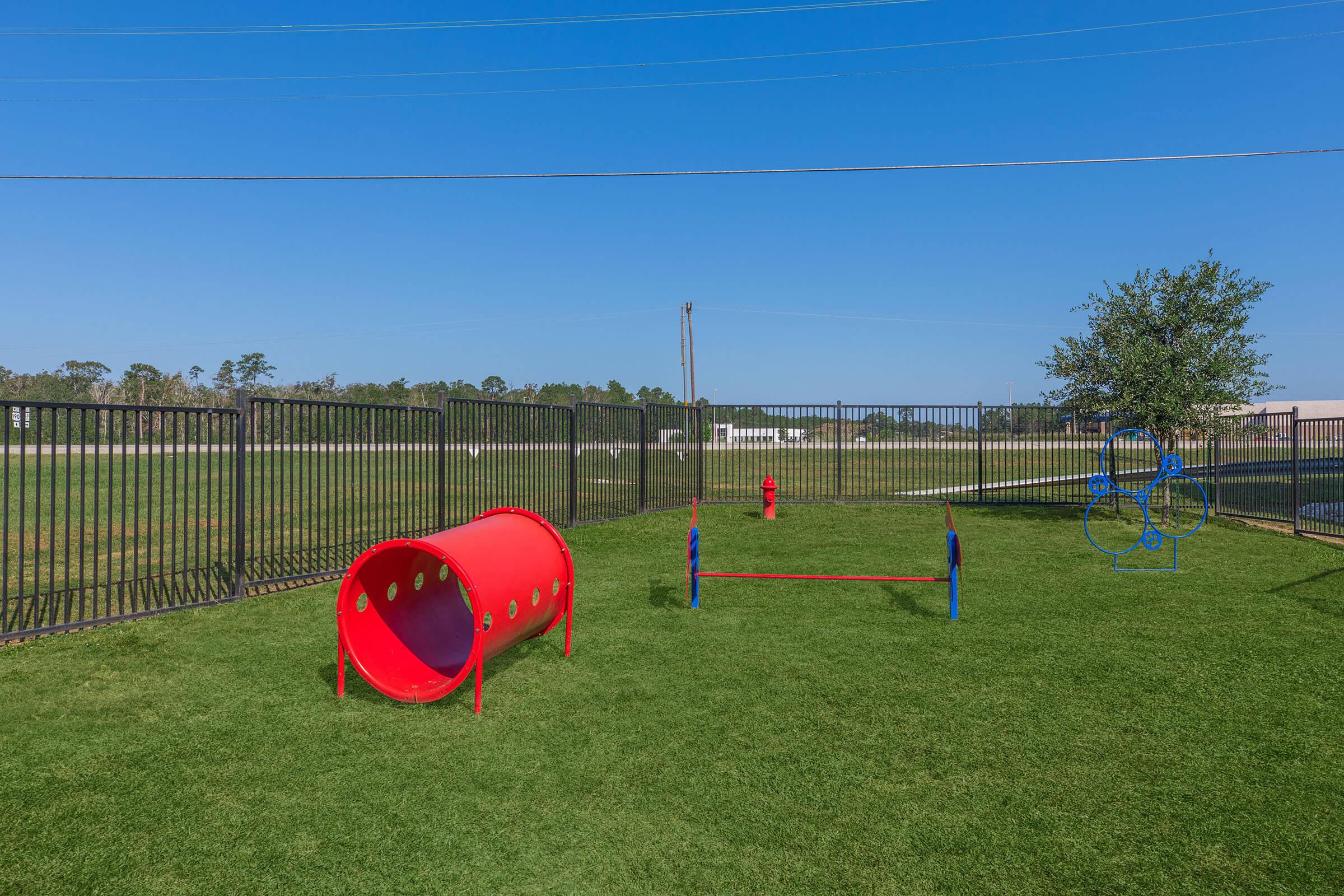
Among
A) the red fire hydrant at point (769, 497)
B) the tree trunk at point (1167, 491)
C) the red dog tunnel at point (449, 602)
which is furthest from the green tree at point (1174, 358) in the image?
the red dog tunnel at point (449, 602)

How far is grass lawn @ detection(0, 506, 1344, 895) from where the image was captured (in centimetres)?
334

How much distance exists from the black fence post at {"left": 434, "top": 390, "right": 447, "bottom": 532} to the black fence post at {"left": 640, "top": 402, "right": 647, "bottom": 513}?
5359 mm

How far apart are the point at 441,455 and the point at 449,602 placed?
4039 millimetres

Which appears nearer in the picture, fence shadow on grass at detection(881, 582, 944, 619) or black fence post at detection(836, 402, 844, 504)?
fence shadow on grass at detection(881, 582, 944, 619)

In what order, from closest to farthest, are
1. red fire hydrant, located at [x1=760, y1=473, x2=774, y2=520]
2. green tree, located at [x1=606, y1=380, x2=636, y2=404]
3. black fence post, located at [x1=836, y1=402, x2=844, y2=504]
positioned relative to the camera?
1. red fire hydrant, located at [x1=760, y1=473, x2=774, y2=520]
2. black fence post, located at [x1=836, y1=402, x2=844, y2=504]
3. green tree, located at [x1=606, y1=380, x2=636, y2=404]

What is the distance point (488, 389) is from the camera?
3814 inches

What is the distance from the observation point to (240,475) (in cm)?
795

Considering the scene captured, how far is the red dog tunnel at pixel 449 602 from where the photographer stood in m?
5.16

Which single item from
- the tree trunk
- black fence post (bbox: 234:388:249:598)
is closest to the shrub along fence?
black fence post (bbox: 234:388:249:598)

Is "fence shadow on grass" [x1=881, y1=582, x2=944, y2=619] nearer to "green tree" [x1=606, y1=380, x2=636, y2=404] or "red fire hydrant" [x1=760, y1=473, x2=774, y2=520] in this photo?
"red fire hydrant" [x1=760, y1=473, x2=774, y2=520]

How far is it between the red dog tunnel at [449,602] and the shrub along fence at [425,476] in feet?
4.77

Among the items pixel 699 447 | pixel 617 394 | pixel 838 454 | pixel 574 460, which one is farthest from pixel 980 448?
pixel 617 394

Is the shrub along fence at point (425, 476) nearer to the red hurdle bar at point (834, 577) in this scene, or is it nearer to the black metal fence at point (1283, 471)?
the black metal fence at point (1283, 471)

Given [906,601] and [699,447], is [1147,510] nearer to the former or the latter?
A: [906,601]
